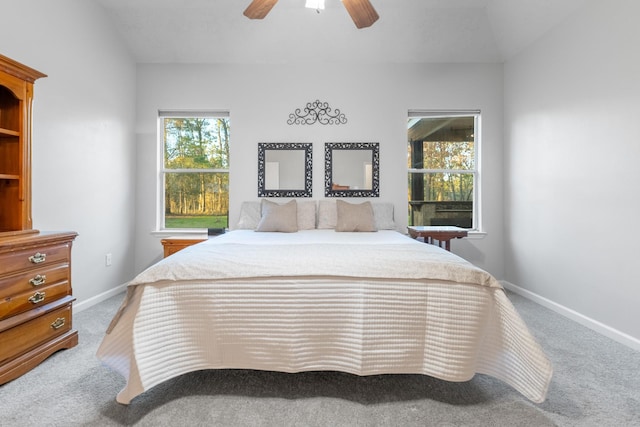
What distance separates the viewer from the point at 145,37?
3.50 metres

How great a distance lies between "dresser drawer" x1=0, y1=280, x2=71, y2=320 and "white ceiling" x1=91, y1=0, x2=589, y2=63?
2.81m

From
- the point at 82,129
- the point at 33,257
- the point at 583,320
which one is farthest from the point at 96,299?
the point at 583,320

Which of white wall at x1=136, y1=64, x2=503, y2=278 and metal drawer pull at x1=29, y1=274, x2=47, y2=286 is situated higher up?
white wall at x1=136, y1=64, x2=503, y2=278

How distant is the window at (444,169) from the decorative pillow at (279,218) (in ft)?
4.93

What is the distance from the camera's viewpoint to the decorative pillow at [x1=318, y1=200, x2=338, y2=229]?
350cm

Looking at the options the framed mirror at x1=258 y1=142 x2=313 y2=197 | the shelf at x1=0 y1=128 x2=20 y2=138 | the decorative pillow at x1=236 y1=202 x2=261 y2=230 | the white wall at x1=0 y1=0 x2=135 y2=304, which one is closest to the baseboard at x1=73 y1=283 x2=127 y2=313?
the white wall at x1=0 y1=0 x2=135 y2=304

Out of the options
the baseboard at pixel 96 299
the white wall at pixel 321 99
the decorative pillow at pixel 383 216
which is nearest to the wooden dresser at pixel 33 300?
the baseboard at pixel 96 299

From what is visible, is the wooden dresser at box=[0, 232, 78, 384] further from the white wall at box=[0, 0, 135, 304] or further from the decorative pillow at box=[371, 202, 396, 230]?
the decorative pillow at box=[371, 202, 396, 230]

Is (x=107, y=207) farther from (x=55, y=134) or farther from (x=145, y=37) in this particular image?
(x=145, y=37)

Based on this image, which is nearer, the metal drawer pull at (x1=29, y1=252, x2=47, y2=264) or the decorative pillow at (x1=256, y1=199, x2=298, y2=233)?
the metal drawer pull at (x1=29, y1=252, x2=47, y2=264)

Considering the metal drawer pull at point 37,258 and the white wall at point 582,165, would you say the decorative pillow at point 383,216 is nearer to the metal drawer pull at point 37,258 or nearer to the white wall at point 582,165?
the white wall at point 582,165

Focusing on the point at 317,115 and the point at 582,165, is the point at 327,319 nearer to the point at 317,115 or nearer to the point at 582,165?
the point at 582,165

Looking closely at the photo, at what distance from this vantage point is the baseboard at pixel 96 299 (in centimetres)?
281

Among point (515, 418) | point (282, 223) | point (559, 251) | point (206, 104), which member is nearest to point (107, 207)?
point (206, 104)
